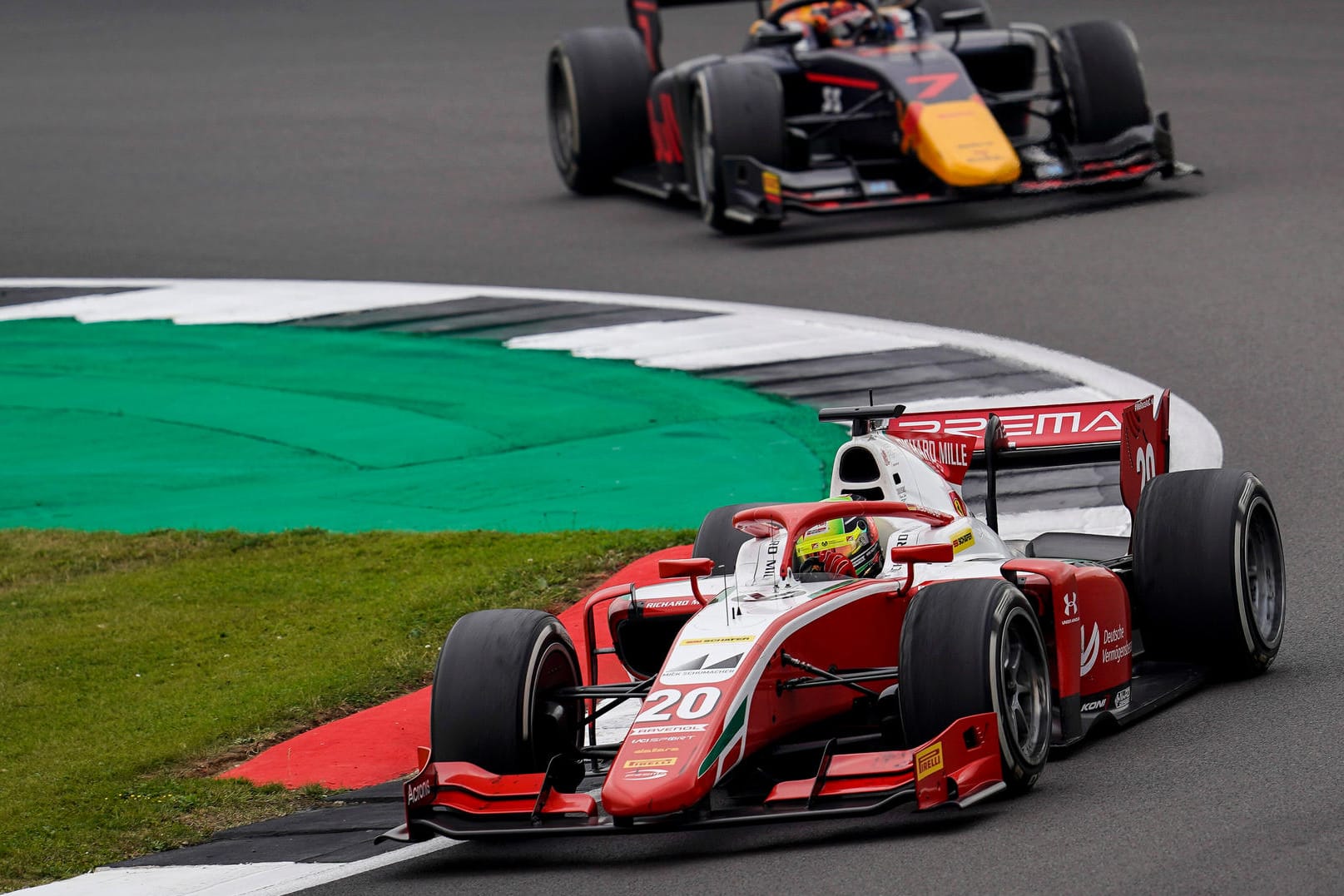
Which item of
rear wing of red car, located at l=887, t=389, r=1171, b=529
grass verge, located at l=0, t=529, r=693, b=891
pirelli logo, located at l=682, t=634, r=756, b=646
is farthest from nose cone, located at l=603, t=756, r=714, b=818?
rear wing of red car, located at l=887, t=389, r=1171, b=529

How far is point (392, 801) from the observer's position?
25.7 ft

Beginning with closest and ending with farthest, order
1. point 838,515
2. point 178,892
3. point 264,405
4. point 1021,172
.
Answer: point 178,892 → point 838,515 → point 264,405 → point 1021,172

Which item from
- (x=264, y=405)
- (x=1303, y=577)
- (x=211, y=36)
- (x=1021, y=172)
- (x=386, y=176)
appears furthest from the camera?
(x=211, y=36)

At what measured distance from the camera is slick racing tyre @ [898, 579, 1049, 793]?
6.64 m

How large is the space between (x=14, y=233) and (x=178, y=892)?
16212mm

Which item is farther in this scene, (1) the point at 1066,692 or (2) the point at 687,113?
(2) the point at 687,113

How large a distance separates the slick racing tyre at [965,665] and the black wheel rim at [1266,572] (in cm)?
169

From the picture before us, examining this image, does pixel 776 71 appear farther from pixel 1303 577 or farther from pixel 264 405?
pixel 1303 577

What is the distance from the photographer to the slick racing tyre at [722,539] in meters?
8.56

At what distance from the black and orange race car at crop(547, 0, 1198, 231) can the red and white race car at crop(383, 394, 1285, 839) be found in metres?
9.15

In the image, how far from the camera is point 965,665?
665 centimetres

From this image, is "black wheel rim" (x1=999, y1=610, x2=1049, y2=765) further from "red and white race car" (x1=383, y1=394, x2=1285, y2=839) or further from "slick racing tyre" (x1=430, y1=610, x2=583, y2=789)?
"slick racing tyre" (x1=430, y1=610, x2=583, y2=789)

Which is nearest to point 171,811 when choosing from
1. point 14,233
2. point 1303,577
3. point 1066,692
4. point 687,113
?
point 1066,692

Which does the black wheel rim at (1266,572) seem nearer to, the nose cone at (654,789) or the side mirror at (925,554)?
the side mirror at (925,554)
